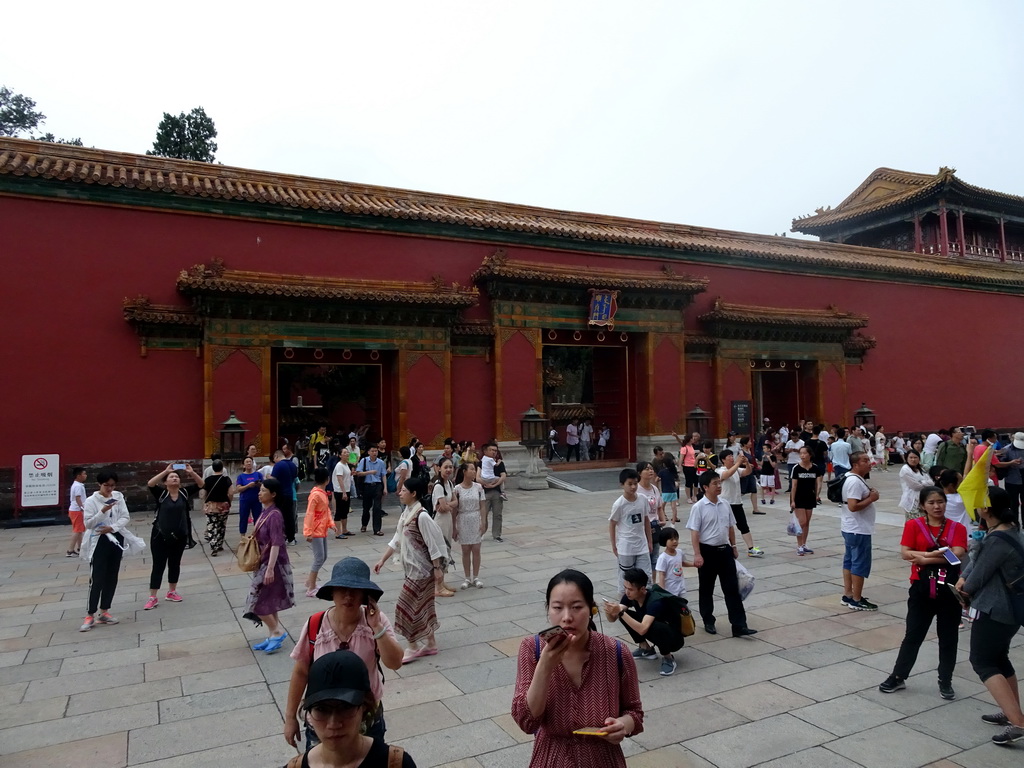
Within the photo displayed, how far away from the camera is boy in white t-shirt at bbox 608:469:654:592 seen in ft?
19.2

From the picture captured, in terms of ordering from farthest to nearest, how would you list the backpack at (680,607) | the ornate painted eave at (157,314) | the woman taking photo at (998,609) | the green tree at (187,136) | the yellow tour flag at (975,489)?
the green tree at (187,136), the ornate painted eave at (157,314), the yellow tour flag at (975,489), the backpack at (680,607), the woman taking photo at (998,609)

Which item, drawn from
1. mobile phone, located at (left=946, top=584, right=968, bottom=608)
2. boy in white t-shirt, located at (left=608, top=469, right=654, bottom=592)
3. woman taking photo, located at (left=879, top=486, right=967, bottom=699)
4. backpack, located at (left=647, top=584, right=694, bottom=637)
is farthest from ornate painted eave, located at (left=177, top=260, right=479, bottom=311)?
mobile phone, located at (left=946, top=584, right=968, bottom=608)

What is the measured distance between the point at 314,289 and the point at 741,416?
1283 cm

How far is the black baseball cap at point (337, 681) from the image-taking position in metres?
1.92

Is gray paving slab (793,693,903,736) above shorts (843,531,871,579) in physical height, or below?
below

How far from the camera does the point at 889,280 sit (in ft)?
77.3

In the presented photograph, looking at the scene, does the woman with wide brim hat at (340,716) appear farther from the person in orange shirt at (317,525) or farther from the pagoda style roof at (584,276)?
the pagoda style roof at (584,276)

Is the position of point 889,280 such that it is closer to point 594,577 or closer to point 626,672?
point 594,577

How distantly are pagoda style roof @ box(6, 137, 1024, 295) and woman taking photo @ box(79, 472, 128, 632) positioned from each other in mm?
9742

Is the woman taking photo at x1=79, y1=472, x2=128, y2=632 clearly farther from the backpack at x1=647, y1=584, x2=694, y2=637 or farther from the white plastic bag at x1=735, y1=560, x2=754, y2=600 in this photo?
the white plastic bag at x1=735, y1=560, x2=754, y2=600

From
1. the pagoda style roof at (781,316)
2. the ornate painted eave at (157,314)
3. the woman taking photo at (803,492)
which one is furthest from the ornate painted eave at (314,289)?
the woman taking photo at (803,492)

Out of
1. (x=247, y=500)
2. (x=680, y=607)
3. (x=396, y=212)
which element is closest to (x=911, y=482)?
(x=680, y=607)

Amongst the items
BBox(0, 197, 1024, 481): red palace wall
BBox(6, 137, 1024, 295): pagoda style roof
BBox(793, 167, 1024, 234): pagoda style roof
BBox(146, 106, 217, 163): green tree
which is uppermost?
BBox(146, 106, 217, 163): green tree

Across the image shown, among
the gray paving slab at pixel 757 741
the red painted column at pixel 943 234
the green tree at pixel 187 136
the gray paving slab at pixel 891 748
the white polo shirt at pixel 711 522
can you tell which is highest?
the green tree at pixel 187 136
